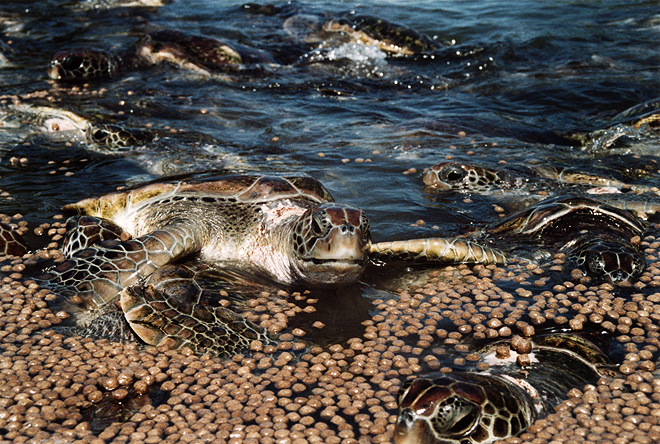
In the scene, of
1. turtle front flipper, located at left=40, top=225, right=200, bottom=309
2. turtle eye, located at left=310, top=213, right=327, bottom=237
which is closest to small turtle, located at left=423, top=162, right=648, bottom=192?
turtle eye, located at left=310, top=213, right=327, bottom=237

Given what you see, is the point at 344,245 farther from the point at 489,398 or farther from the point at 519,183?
the point at 519,183

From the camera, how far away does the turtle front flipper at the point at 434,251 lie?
4.29 m

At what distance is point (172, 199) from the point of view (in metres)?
4.84

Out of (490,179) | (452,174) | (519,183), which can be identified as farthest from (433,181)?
(519,183)

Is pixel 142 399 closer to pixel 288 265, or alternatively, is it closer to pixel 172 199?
pixel 288 265

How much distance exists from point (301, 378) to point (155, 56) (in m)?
8.40

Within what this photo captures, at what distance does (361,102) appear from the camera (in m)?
8.88

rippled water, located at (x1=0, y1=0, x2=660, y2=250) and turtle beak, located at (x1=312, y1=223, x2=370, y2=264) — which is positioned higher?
turtle beak, located at (x1=312, y1=223, x2=370, y2=264)

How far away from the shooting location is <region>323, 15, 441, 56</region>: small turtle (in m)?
11.5

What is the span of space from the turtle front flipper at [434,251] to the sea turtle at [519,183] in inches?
55.0

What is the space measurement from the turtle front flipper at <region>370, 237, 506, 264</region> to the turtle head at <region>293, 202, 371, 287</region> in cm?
45

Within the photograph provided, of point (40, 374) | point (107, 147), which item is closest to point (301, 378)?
point (40, 374)

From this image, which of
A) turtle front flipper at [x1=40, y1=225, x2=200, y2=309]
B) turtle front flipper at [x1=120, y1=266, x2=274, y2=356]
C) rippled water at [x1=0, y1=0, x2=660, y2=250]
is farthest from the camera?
rippled water at [x1=0, y1=0, x2=660, y2=250]

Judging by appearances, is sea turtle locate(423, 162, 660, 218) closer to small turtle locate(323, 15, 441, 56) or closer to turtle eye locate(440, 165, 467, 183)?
turtle eye locate(440, 165, 467, 183)
